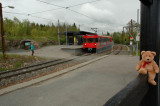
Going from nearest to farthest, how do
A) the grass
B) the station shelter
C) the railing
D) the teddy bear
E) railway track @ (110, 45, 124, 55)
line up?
the railing → the teddy bear → the grass → railway track @ (110, 45, 124, 55) → the station shelter

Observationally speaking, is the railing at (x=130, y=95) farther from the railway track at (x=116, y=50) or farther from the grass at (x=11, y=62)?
the railway track at (x=116, y=50)

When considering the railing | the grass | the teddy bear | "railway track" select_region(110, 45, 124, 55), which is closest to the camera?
the railing

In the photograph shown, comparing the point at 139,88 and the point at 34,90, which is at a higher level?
the point at 139,88

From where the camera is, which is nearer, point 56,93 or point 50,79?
point 56,93

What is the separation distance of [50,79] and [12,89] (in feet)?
6.41

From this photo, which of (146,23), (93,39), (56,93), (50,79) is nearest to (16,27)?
(93,39)

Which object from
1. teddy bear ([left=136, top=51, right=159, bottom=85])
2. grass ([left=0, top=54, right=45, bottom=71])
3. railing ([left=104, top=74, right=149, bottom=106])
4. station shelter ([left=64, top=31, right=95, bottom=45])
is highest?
station shelter ([left=64, top=31, right=95, bottom=45])

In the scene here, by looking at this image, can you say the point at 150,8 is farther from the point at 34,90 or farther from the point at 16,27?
the point at 16,27

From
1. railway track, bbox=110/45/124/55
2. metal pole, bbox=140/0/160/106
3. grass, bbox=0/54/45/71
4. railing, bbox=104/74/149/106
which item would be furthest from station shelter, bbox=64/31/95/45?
railing, bbox=104/74/149/106

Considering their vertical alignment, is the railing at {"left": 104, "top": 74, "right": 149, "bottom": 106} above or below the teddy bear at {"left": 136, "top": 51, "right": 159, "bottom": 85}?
below

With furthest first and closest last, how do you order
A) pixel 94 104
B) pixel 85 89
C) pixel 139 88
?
pixel 85 89 → pixel 94 104 → pixel 139 88

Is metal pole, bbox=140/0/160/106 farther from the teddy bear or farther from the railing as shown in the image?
the railing

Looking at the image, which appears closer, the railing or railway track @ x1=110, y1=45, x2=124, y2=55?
the railing

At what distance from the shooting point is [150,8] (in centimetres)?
175
